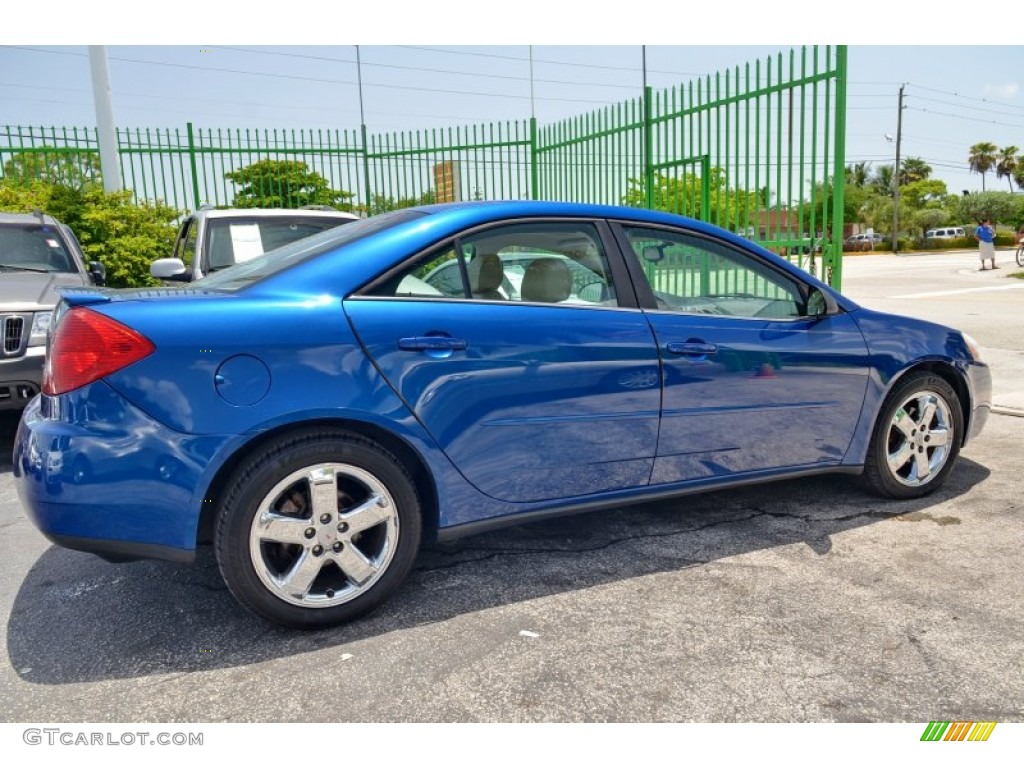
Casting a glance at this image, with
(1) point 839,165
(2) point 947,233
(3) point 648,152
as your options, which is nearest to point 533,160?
(3) point 648,152

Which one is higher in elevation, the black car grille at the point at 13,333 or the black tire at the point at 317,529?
the black car grille at the point at 13,333

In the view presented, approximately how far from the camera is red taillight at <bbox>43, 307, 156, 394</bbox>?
2451mm

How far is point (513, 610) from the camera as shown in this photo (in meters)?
2.87

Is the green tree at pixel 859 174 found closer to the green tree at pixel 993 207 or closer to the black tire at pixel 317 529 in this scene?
the green tree at pixel 993 207

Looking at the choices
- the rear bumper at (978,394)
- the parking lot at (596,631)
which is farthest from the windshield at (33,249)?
the rear bumper at (978,394)

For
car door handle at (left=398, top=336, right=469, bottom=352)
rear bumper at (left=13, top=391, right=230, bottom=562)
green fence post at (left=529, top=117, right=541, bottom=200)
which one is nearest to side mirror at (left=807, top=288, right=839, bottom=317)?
car door handle at (left=398, top=336, right=469, bottom=352)

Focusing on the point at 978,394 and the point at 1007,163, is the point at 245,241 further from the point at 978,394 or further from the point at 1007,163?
the point at 1007,163

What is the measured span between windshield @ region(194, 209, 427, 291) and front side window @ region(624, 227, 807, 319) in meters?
0.99

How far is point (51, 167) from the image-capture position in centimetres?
1090

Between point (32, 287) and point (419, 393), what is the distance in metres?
4.08

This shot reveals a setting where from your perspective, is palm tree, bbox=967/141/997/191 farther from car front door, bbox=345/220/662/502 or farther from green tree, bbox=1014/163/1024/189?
car front door, bbox=345/220/662/502

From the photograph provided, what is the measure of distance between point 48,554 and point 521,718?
7.90 ft

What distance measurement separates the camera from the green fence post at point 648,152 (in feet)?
29.6

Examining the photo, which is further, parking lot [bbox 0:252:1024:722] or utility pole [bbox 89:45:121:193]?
utility pole [bbox 89:45:121:193]
